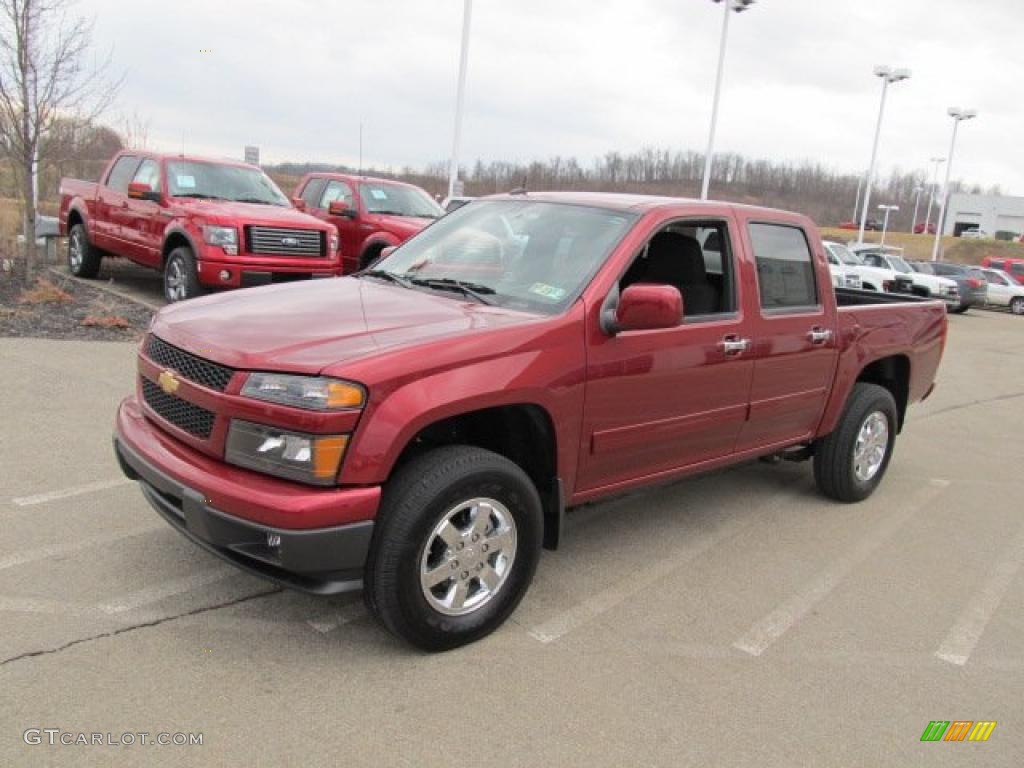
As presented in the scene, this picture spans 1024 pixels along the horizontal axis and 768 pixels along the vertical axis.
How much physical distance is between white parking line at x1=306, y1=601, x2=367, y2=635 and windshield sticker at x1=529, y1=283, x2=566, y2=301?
158cm

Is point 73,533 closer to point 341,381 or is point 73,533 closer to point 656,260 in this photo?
point 341,381

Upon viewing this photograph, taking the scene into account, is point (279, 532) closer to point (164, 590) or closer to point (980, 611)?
point (164, 590)

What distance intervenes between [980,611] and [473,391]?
2.86m

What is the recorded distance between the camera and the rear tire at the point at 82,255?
39.0 ft

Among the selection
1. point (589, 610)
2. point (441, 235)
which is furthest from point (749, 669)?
point (441, 235)

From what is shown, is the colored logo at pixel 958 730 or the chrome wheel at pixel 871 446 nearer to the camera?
the colored logo at pixel 958 730

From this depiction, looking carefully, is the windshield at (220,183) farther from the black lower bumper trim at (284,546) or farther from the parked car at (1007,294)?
the parked car at (1007,294)

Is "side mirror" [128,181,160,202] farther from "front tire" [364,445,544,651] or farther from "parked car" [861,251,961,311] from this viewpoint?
"parked car" [861,251,961,311]

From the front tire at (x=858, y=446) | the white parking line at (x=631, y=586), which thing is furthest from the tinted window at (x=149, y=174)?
the front tire at (x=858, y=446)

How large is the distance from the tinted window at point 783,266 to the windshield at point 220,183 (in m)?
7.56

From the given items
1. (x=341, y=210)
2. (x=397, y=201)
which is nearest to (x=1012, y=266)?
(x=397, y=201)

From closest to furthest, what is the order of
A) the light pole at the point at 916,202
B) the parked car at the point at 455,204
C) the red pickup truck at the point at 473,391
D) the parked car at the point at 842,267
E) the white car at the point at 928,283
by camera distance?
the red pickup truck at the point at 473,391 < the parked car at the point at 455,204 < the parked car at the point at 842,267 < the white car at the point at 928,283 < the light pole at the point at 916,202

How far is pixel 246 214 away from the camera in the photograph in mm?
9703

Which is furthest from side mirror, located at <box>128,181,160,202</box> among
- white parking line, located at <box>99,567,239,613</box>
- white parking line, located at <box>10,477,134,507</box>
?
white parking line, located at <box>99,567,239,613</box>
